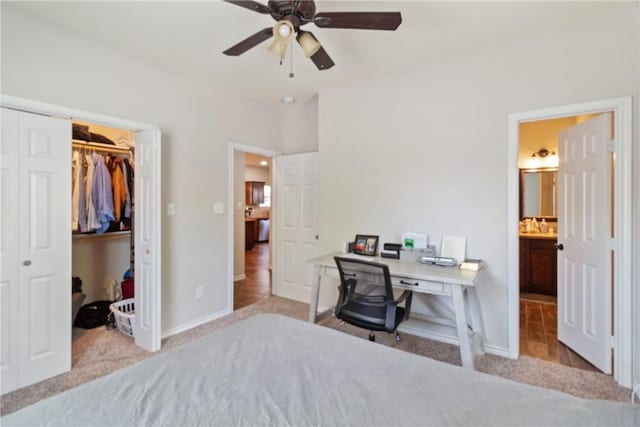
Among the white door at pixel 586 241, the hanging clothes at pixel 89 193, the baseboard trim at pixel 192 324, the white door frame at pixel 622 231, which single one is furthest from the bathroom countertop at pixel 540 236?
the hanging clothes at pixel 89 193

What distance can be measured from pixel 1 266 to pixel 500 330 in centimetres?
381

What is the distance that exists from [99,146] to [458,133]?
3.91m

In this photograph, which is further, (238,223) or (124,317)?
(238,223)

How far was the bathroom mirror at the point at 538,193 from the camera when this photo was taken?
14.8 feet

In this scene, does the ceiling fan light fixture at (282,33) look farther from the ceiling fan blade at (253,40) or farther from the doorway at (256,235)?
the doorway at (256,235)

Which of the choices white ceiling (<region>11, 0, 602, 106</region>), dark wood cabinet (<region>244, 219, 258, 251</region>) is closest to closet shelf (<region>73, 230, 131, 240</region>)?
white ceiling (<region>11, 0, 602, 106</region>)

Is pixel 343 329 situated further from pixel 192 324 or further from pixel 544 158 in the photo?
pixel 544 158

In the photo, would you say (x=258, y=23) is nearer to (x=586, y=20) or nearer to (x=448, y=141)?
(x=448, y=141)

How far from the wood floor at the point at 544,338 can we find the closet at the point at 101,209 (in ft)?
13.6

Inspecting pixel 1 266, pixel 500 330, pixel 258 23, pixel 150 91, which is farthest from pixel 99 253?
pixel 500 330

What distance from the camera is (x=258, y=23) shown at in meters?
2.28

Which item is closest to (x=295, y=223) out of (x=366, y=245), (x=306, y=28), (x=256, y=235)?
(x=366, y=245)

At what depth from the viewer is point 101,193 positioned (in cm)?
347

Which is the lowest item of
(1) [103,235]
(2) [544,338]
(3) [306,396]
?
(2) [544,338]
